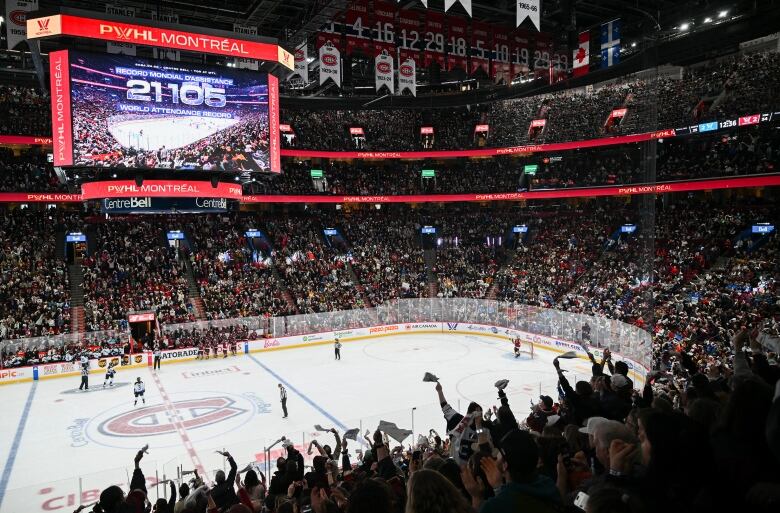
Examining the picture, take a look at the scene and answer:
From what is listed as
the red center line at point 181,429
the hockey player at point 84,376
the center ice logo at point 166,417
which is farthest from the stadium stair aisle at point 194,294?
the center ice logo at point 166,417

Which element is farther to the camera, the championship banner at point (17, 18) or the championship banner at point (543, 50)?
the championship banner at point (543, 50)

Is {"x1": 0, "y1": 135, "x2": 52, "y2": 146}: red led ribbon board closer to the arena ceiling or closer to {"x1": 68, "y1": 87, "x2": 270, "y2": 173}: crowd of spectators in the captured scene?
the arena ceiling

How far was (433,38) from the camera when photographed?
2712 cm

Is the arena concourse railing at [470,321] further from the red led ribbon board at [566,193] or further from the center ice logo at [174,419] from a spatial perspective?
the center ice logo at [174,419]

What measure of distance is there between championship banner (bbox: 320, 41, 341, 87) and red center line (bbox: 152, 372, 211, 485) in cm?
1457

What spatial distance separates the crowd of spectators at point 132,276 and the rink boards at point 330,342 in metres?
2.42

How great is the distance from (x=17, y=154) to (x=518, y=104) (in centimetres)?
3598

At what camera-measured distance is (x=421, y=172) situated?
45531 millimetres

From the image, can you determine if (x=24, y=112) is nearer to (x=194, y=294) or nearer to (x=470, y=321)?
(x=194, y=294)

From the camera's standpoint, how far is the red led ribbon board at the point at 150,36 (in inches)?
723

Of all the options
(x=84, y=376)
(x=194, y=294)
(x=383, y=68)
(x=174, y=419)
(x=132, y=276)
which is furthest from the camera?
(x=194, y=294)

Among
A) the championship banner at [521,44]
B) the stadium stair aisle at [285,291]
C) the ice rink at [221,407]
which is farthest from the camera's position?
the stadium stair aisle at [285,291]

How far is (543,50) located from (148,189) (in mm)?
22396

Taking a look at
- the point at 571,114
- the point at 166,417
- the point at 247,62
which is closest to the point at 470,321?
the point at 571,114
